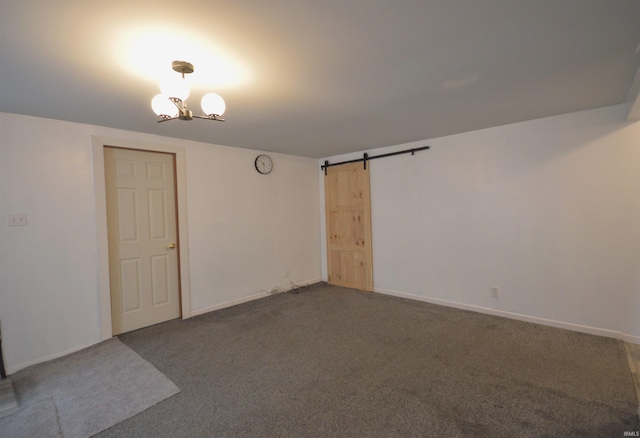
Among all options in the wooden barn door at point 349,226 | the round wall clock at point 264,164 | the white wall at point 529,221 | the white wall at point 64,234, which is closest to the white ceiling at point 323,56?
the white wall at point 64,234

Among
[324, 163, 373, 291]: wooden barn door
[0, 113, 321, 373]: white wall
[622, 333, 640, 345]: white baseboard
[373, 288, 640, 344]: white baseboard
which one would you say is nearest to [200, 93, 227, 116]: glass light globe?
[0, 113, 321, 373]: white wall

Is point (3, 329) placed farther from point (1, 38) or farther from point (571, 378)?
point (571, 378)

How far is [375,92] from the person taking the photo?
93.3 inches

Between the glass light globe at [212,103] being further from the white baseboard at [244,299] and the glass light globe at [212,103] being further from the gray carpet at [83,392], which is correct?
the white baseboard at [244,299]

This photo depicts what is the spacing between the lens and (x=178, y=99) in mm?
1775

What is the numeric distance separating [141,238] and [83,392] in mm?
1646

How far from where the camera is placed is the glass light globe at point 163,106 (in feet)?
5.97

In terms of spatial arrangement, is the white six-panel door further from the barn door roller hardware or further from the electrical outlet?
the barn door roller hardware

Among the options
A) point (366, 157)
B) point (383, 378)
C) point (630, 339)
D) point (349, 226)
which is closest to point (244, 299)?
point (349, 226)

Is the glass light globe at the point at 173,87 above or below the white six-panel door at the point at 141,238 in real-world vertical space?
above

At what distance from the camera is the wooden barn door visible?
15.6ft

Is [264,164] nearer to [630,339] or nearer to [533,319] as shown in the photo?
[533,319]

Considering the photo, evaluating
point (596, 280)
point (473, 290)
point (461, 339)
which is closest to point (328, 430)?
point (461, 339)

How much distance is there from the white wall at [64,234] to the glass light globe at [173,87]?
6.31ft
